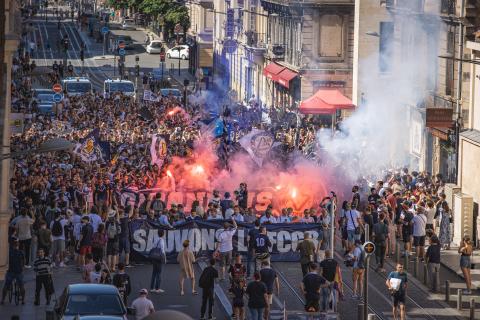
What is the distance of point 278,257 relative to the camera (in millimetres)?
37531

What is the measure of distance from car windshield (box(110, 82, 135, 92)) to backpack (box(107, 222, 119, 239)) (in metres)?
41.1

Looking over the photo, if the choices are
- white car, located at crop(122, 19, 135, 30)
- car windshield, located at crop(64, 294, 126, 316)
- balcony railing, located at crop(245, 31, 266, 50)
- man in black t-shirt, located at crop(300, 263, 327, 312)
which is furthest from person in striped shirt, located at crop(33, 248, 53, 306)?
white car, located at crop(122, 19, 135, 30)

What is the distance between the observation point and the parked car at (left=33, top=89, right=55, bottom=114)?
6814cm

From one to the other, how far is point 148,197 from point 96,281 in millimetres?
9576

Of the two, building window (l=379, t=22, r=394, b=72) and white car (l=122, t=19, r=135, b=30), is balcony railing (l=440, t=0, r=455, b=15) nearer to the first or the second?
building window (l=379, t=22, r=394, b=72)

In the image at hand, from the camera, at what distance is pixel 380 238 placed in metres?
36.2

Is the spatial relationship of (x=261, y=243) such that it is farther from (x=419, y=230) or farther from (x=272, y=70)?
(x=272, y=70)

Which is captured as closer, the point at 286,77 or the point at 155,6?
the point at 286,77

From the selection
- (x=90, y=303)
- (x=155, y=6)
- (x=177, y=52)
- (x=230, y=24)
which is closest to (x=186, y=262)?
(x=90, y=303)

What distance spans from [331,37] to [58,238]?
1432 inches

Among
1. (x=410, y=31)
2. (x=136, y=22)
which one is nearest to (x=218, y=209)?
(x=410, y=31)

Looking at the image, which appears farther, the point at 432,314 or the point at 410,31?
the point at 410,31

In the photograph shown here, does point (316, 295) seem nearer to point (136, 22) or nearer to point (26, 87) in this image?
point (26, 87)

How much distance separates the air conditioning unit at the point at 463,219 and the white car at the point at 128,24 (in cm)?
10267
